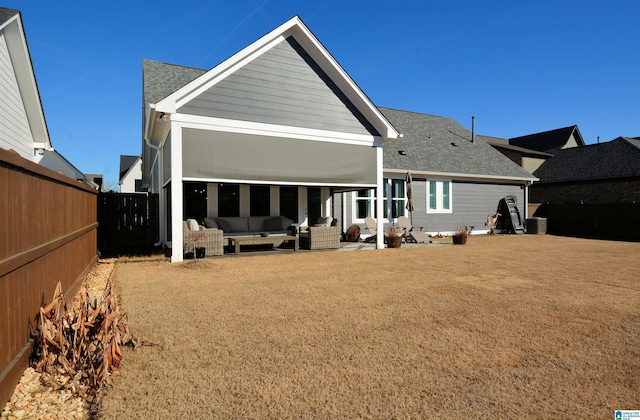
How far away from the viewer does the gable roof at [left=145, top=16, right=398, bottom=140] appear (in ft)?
30.7

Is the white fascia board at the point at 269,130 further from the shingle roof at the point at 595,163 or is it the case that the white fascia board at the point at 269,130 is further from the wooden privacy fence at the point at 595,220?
the shingle roof at the point at 595,163

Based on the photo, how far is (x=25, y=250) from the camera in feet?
10.2

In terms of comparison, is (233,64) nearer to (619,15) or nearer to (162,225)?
(162,225)

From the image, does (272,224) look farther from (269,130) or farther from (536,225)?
(536,225)

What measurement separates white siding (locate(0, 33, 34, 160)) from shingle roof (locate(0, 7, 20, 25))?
43 cm

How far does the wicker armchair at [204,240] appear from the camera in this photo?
31.5 feet

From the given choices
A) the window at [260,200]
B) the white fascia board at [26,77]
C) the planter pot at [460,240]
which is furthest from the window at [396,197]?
the white fascia board at [26,77]

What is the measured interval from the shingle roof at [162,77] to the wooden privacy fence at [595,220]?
18.7m

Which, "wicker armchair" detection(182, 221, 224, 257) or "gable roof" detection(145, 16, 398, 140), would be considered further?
"wicker armchair" detection(182, 221, 224, 257)

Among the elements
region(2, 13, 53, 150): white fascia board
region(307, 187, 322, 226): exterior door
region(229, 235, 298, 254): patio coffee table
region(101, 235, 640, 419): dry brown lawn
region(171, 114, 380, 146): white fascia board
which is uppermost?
region(2, 13, 53, 150): white fascia board

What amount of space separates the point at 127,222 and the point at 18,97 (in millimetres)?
4341

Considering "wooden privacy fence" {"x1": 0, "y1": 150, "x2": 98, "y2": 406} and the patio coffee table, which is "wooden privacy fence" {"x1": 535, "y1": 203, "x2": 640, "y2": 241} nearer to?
the patio coffee table

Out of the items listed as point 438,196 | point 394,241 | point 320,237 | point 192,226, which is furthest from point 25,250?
point 438,196

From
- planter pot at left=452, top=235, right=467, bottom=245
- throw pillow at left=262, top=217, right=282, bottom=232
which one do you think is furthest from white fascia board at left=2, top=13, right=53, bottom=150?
planter pot at left=452, top=235, right=467, bottom=245
